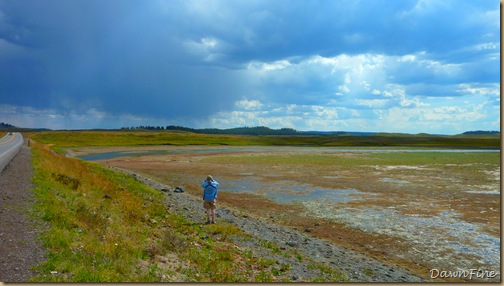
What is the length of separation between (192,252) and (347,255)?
6.76 m

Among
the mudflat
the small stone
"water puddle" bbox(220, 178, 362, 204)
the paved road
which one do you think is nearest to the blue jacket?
the small stone

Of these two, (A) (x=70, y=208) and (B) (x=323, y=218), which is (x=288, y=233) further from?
(A) (x=70, y=208)

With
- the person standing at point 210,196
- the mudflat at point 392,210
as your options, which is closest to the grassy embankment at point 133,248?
the person standing at point 210,196

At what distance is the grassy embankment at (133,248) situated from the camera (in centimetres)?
991

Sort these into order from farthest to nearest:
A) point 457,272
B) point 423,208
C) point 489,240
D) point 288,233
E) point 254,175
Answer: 1. point 254,175
2. point 423,208
3. point 288,233
4. point 489,240
5. point 457,272

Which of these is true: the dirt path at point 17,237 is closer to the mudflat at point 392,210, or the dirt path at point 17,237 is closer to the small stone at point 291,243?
the small stone at point 291,243

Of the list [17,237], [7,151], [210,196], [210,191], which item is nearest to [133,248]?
[17,237]

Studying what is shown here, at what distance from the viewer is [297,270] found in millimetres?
12820

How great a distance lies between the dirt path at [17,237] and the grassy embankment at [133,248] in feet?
1.13

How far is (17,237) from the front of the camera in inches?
442

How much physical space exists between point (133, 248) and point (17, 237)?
3508 millimetres

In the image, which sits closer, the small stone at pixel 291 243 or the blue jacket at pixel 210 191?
the small stone at pixel 291 243

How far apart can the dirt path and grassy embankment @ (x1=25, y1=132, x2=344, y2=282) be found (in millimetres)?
344

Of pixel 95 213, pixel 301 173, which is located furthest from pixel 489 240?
pixel 301 173
